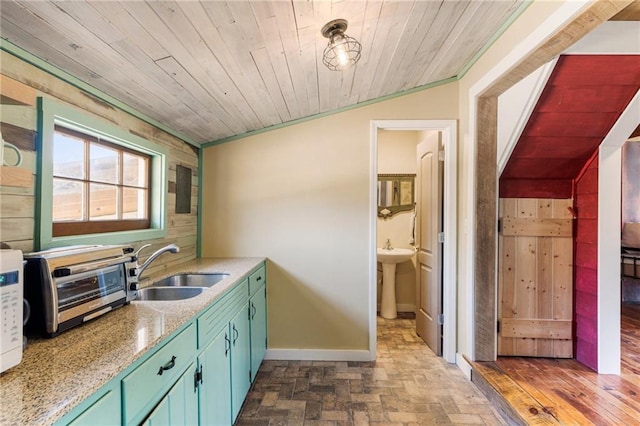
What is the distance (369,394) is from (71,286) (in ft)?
6.42

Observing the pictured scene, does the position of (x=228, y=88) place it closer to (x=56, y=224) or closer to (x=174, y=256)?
(x=56, y=224)

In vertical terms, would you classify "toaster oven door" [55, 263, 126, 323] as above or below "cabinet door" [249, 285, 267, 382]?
above

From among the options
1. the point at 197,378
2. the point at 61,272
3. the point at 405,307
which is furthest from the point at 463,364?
the point at 61,272

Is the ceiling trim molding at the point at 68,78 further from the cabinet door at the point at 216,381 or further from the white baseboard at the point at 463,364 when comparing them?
the white baseboard at the point at 463,364

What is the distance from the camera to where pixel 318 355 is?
107 inches

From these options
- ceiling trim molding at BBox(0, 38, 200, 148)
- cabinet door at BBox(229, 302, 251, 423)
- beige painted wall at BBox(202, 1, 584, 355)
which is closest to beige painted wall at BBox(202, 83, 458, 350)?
beige painted wall at BBox(202, 1, 584, 355)

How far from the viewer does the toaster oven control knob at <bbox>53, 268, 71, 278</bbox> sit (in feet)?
3.31

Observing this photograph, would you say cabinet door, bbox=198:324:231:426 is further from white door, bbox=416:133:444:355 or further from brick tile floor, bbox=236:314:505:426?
white door, bbox=416:133:444:355

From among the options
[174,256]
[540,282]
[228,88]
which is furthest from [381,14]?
[540,282]

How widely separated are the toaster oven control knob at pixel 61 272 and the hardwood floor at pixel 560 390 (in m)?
2.34

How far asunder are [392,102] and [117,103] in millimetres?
2049

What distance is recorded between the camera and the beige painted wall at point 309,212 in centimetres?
270

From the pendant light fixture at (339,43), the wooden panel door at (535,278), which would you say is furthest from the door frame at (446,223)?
the pendant light fixture at (339,43)

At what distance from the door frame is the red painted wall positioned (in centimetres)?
89
